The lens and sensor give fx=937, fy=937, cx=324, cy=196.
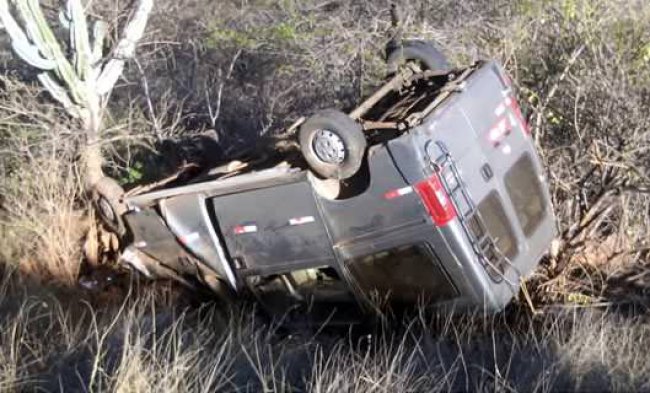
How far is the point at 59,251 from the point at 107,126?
153 centimetres

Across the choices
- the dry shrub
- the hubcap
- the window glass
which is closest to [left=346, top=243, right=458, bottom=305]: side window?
the window glass

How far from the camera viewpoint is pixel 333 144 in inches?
221

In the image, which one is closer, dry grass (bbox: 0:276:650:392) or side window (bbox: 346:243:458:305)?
dry grass (bbox: 0:276:650:392)

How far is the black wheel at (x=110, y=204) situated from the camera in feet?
23.8

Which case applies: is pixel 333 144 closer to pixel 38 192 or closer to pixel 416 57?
pixel 416 57

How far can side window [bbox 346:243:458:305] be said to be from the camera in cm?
587

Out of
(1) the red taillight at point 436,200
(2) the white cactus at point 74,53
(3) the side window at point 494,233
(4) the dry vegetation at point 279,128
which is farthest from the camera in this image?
(2) the white cactus at point 74,53

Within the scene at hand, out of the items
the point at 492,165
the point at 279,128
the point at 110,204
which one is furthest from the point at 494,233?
the point at 279,128

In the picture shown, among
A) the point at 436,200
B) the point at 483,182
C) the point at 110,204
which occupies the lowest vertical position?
the point at 483,182

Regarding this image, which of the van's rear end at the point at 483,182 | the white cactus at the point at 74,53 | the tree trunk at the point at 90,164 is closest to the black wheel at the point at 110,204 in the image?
the tree trunk at the point at 90,164

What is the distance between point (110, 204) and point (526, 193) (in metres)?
3.21

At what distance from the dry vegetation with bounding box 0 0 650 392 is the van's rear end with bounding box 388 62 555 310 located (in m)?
0.37

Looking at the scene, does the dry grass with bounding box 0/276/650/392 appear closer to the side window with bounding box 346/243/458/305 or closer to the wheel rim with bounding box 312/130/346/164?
the side window with bounding box 346/243/458/305

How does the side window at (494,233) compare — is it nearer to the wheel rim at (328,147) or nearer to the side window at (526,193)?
the side window at (526,193)
